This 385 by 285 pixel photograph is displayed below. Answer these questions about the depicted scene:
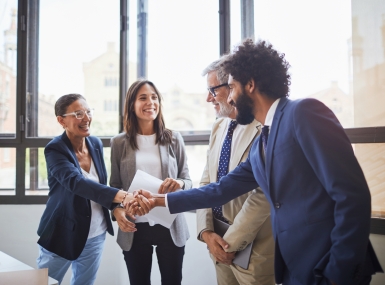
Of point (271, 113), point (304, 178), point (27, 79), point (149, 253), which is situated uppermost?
point (27, 79)

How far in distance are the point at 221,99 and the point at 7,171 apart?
2.39m

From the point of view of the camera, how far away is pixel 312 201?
3.75 feet

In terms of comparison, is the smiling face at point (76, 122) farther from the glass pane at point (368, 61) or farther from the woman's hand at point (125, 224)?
the glass pane at point (368, 61)

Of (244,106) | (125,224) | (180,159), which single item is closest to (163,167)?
(180,159)

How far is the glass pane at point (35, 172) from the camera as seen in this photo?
326 centimetres

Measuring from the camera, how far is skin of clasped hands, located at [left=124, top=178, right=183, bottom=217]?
6.17 ft

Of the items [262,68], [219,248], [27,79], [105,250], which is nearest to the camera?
[262,68]

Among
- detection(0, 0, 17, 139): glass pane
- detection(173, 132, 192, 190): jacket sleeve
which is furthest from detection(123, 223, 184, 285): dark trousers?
detection(0, 0, 17, 139): glass pane

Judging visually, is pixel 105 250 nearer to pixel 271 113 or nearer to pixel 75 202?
pixel 75 202

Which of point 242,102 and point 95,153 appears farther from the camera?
point 95,153

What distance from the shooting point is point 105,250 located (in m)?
3.04

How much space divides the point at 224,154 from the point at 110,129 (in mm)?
1636

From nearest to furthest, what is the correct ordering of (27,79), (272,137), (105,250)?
1. (272,137)
2. (105,250)
3. (27,79)

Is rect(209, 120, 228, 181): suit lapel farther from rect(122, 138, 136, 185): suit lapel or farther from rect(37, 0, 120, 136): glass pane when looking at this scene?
rect(37, 0, 120, 136): glass pane
